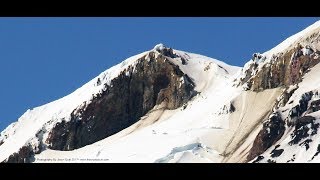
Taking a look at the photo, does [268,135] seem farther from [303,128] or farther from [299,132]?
[303,128]

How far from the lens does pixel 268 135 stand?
18812 cm

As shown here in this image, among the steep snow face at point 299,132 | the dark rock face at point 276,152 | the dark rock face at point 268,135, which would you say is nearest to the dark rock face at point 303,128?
the steep snow face at point 299,132

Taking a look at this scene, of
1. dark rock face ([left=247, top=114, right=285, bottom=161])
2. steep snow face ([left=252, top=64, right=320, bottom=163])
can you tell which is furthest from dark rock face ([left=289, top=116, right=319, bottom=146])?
dark rock face ([left=247, top=114, right=285, bottom=161])

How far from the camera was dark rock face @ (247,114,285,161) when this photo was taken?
186 meters

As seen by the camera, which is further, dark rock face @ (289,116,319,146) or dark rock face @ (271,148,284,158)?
dark rock face @ (289,116,319,146)

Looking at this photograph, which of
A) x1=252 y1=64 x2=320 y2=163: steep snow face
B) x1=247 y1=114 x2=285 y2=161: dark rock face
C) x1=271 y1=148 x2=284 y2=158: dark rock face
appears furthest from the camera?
x1=247 y1=114 x2=285 y2=161: dark rock face

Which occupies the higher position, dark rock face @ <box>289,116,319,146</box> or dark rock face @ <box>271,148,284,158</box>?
dark rock face @ <box>289,116,319,146</box>

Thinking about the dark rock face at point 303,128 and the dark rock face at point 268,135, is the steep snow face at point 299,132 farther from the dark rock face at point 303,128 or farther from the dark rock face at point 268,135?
the dark rock face at point 268,135

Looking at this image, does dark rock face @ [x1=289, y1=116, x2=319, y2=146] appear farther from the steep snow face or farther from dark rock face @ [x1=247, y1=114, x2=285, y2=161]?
dark rock face @ [x1=247, y1=114, x2=285, y2=161]

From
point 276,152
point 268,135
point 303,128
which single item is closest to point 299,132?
point 303,128
